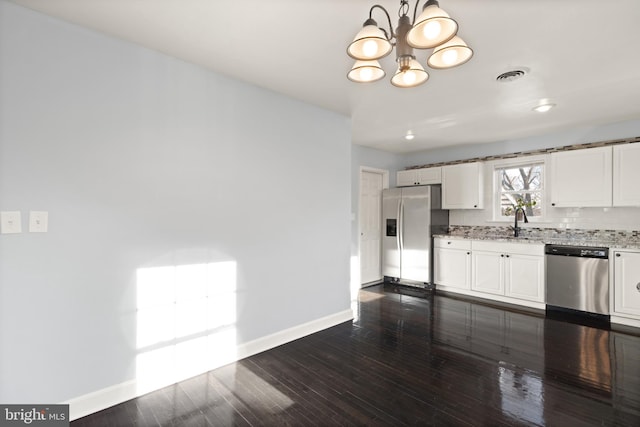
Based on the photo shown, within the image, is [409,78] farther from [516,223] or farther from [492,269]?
[516,223]

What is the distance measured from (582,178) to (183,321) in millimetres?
4929

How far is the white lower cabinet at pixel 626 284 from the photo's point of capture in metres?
3.48

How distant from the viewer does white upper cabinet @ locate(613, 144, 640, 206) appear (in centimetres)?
364

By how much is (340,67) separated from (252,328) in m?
2.41

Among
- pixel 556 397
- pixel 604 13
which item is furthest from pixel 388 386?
pixel 604 13

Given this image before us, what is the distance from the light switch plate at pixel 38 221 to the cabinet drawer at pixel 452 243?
4836 mm

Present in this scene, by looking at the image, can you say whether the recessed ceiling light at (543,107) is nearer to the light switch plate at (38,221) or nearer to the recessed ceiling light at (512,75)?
the recessed ceiling light at (512,75)

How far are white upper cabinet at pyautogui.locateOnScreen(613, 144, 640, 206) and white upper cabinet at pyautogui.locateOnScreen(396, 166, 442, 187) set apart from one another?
86.8 inches

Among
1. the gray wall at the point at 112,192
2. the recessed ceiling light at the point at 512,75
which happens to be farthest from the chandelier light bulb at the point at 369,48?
the recessed ceiling light at the point at 512,75

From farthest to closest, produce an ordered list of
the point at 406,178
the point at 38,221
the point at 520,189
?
the point at 406,178 < the point at 520,189 < the point at 38,221

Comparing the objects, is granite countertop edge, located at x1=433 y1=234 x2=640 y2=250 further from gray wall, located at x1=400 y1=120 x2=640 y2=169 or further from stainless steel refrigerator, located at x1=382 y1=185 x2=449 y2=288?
gray wall, located at x1=400 y1=120 x2=640 y2=169

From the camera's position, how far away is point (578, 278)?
3.83 meters

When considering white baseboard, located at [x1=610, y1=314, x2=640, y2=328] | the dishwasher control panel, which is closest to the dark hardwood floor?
white baseboard, located at [x1=610, y1=314, x2=640, y2=328]

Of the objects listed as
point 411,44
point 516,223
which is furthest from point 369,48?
point 516,223
